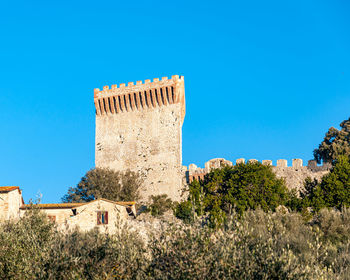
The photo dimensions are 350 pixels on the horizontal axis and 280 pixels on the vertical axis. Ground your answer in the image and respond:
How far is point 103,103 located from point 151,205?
10654mm

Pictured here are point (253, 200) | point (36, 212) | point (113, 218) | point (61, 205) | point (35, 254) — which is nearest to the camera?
point (35, 254)

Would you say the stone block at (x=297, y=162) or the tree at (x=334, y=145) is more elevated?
the tree at (x=334, y=145)

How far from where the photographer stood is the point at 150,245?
37.4 feet

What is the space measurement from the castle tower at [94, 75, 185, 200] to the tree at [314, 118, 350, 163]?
10943 mm

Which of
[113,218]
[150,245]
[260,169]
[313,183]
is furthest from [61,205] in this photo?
[150,245]

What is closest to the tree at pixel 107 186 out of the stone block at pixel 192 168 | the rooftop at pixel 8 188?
the stone block at pixel 192 168

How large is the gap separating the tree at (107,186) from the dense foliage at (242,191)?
449cm

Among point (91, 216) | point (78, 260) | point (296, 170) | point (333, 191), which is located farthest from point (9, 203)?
point (333, 191)

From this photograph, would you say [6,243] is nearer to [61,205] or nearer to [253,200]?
[61,205]

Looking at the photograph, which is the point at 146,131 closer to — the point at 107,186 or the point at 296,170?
the point at 107,186

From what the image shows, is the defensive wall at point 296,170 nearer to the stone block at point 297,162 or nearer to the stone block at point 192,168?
the stone block at point 297,162

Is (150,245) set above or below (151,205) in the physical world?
below

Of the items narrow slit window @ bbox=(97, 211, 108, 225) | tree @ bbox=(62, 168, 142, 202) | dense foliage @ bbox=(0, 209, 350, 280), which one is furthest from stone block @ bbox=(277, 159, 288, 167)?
dense foliage @ bbox=(0, 209, 350, 280)

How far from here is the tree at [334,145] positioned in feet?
115
